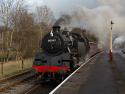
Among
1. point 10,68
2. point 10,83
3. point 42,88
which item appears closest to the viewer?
point 42,88

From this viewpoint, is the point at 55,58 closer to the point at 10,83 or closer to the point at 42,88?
the point at 42,88

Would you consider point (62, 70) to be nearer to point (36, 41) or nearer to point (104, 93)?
point (104, 93)

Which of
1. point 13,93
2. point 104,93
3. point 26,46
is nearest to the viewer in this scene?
point 104,93

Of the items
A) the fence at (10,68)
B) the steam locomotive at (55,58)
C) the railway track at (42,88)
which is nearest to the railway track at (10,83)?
the railway track at (42,88)

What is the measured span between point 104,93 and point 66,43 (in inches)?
274

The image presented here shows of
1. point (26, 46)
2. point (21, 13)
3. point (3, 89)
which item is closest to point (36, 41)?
point (26, 46)

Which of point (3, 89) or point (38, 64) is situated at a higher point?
point (38, 64)

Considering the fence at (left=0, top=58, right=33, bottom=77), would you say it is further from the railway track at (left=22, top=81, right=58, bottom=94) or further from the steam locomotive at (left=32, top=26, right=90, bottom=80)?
the steam locomotive at (left=32, top=26, right=90, bottom=80)

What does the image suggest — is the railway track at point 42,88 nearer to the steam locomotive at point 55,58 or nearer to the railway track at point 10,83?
the steam locomotive at point 55,58

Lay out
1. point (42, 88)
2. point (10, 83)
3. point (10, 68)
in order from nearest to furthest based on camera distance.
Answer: point (42, 88)
point (10, 83)
point (10, 68)

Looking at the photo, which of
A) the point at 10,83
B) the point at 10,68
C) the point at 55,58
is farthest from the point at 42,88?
the point at 10,68

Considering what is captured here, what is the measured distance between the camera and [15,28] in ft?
120

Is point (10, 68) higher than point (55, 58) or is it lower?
lower

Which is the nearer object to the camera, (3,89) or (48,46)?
(3,89)
